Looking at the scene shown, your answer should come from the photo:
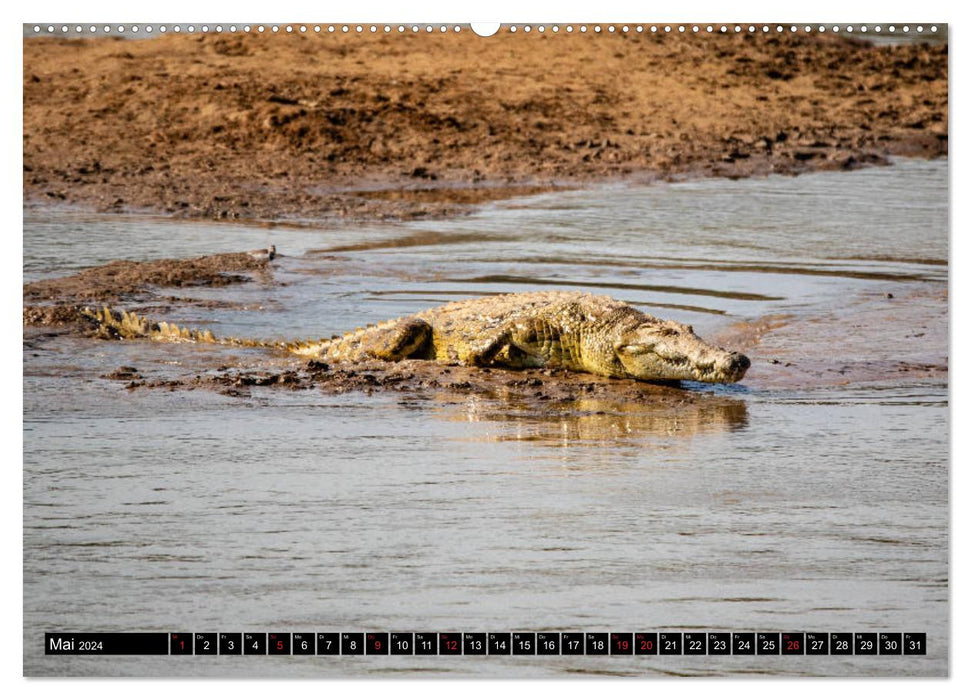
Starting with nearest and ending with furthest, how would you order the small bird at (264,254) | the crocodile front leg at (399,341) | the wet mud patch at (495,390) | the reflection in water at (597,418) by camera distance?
the reflection in water at (597,418) → the wet mud patch at (495,390) → the crocodile front leg at (399,341) → the small bird at (264,254)

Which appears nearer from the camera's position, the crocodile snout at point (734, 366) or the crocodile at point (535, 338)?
the crocodile snout at point (734, 366)

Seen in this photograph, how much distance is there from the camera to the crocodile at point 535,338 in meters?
7.92

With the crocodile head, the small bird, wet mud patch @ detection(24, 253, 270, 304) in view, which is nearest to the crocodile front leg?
the crocodile head

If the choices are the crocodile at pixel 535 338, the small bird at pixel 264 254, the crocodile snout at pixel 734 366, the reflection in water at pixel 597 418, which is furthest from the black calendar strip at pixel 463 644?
the small bird at pixel 264 254

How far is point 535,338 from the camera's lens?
8.09 m

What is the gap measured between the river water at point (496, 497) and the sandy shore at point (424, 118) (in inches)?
138

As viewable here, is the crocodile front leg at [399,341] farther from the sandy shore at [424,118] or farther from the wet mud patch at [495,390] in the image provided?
the sandy shore at [424,118]

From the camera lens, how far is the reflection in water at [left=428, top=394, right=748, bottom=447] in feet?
22.3

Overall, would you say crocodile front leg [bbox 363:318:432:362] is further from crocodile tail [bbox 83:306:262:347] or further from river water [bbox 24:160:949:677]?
crocodile tail [bbox 83:306:262:347]

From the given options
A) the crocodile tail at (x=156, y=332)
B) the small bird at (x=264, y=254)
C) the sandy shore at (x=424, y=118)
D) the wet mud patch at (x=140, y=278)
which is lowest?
the crocodile tail at (x=156, y=332)

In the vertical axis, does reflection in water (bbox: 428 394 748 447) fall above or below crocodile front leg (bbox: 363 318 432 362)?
below

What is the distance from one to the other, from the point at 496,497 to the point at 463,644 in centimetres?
134

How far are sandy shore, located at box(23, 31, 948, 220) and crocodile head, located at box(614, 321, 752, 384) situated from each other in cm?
487

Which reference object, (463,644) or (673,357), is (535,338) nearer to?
Answer: (673,357)
